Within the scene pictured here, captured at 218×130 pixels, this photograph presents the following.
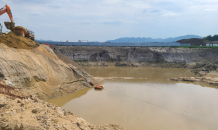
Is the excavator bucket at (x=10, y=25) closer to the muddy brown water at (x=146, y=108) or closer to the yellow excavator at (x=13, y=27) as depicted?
the yellow excavator at (x=13, y=27)

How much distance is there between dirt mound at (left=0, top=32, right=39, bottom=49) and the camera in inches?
591

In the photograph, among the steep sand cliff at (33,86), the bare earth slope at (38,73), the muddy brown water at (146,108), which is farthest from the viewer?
the bare earth slope at (38,73)

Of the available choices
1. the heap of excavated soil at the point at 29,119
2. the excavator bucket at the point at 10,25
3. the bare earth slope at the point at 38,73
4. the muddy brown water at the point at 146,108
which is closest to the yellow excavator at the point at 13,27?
the excavator bucket at the point at 10,25

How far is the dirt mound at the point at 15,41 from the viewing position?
1501 centimetres

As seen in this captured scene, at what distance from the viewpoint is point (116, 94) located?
15953 mm

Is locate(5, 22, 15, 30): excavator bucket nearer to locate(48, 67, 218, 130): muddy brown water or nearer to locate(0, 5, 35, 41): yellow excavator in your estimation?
locate(0, 5, 35, 41): yellow excavator

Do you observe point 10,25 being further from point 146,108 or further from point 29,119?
point 146,108

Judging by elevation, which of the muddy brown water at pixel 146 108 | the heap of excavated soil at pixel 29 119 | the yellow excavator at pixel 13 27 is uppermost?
the yellow excavator at pixel 13 27

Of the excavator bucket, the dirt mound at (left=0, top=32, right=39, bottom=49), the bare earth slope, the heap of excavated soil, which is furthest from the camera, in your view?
the excavator bucket

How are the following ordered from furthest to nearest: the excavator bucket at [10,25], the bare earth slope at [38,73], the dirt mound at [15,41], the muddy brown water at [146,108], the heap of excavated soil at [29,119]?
1. the excavator bucket at [10,25]
2. the dirt mound at [15,41]
3. the bare earth slope at [38,73]
4. the muddy brown water at [146,108]
5. the heap of excavated soil at [29,119]

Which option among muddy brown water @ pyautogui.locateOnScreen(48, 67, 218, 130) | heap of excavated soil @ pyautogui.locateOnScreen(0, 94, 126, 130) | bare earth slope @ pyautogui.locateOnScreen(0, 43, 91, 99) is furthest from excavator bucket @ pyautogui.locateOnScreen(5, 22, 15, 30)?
heap of excavated soil @ pyautogui.locateOnScreen(0, 94, 126, 130)

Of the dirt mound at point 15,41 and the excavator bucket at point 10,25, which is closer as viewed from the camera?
the dirt mound at point 15,41

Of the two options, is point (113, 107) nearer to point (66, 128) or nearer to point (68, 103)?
point (68, 103)

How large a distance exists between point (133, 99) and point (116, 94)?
7.43 feet
